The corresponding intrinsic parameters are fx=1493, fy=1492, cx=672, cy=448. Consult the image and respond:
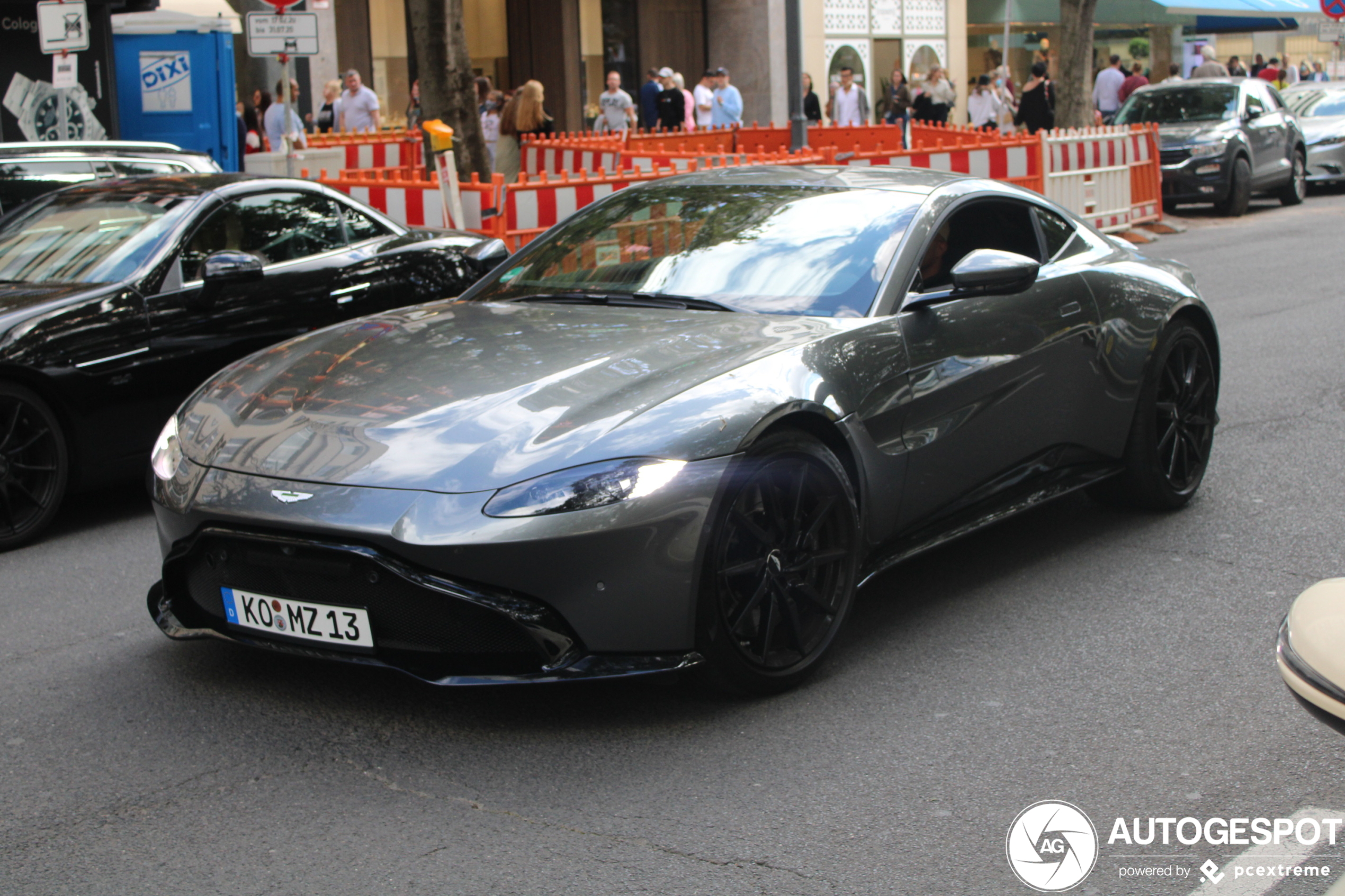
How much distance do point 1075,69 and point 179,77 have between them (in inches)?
486

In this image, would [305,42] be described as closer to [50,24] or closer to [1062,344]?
[50,24]

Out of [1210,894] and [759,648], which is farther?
[759,648]

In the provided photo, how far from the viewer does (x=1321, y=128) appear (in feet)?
75.5

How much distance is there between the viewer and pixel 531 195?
11.5 metres

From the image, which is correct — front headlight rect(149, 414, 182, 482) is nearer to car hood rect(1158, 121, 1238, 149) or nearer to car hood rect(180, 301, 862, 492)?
car hood rect(180, 301, 862, 492)

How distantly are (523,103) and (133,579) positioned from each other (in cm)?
1232

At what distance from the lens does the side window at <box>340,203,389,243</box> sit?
7.74 meters

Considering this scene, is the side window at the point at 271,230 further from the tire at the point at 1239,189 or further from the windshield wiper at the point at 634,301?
the tire at the point at 1239,189

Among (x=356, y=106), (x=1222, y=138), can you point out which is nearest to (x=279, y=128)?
(x=356, y=106)

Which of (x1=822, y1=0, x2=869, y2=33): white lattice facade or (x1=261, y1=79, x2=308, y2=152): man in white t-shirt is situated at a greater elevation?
(x1=822, y1=0, x2=869, y2=33): white lattice facade

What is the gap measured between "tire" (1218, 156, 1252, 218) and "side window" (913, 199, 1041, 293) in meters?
15.0

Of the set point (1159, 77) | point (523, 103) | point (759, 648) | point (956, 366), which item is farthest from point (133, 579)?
point (1159, 77)

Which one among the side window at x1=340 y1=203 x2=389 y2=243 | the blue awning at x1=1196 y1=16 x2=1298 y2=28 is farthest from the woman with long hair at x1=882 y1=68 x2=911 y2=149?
the side window at x1=340 y1=203 x2=389 y2=243

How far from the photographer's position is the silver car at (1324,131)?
22.8 m
